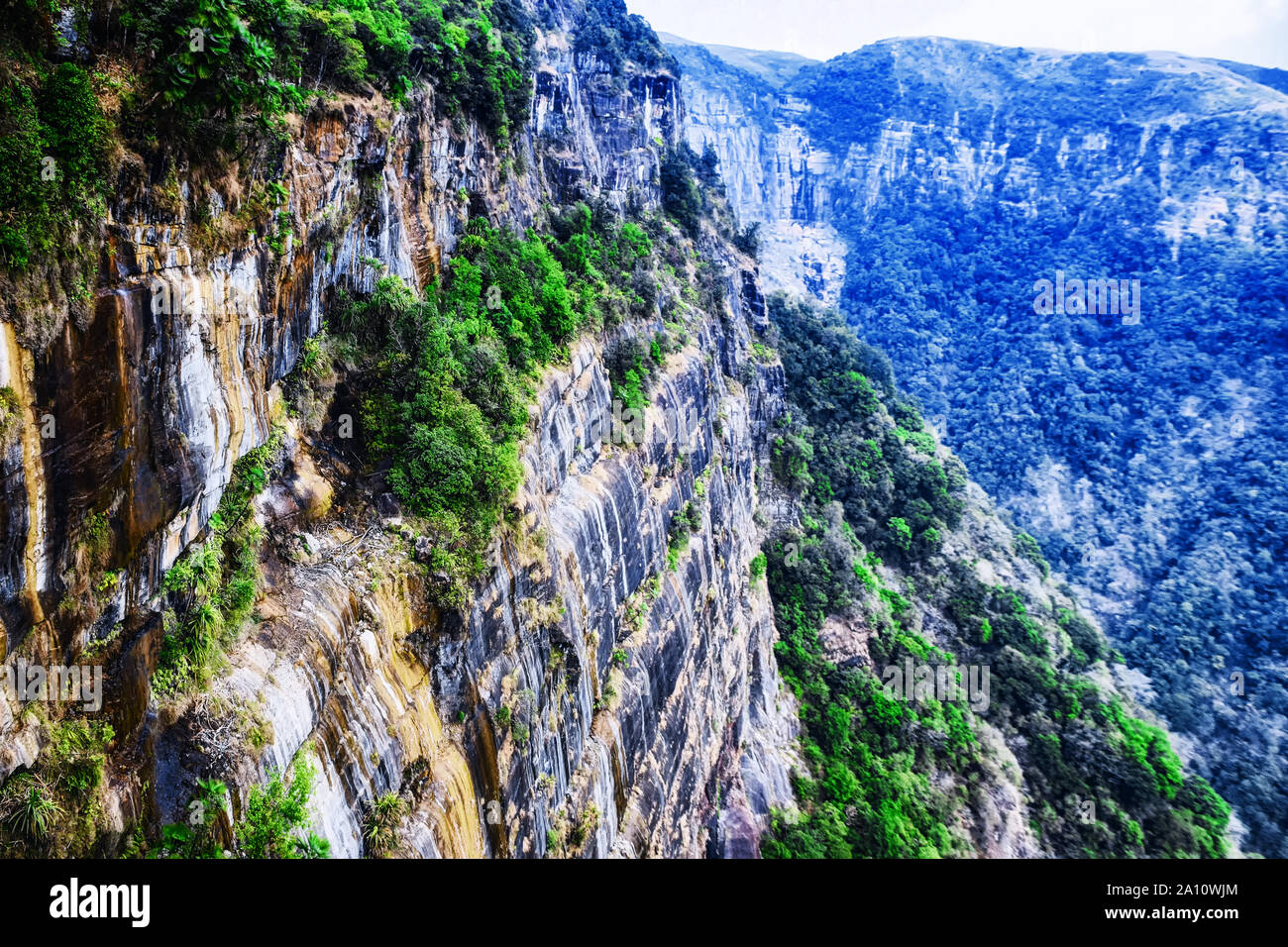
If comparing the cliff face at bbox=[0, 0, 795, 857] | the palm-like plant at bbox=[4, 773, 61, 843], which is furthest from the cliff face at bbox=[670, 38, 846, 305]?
the palm-like plant at bbox=[4, 773, 61, 843]

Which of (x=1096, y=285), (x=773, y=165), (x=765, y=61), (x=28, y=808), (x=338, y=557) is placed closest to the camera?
(x=28, y=808)

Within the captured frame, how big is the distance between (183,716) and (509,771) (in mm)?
7055

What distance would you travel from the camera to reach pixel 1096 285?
9469 cm

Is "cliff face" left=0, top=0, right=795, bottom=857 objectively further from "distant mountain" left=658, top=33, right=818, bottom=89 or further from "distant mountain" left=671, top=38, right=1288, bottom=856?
"distant mountain" left=658, top=33, right=818, bottom=89

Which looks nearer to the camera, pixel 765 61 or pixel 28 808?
pixel 28 808

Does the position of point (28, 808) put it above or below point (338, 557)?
below

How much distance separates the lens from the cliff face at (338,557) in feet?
25.2

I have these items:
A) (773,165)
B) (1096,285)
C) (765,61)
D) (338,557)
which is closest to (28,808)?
(338,557)

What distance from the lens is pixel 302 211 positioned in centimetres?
1179

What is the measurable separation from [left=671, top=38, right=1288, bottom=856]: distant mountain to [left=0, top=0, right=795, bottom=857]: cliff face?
163ft

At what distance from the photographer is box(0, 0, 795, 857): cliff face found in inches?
303

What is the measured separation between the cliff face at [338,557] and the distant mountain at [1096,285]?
1956 inches

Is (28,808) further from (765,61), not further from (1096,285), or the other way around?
(765,61)

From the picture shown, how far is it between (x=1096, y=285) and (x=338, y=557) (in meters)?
120
